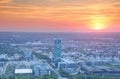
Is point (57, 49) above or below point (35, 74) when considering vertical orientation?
above

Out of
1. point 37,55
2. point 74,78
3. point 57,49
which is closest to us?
point 74,78

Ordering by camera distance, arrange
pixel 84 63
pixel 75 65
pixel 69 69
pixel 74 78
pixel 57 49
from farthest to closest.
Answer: pixel 57 49, pixel 84 63, pixel 75 65, pixel 69 69, pixel 74 78

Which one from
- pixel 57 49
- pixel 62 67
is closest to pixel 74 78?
pixel 62 67

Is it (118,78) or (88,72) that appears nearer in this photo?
(118,78)

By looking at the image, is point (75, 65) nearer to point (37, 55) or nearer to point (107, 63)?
point (107, 63)

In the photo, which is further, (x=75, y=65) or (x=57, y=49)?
(x=57, y=49)

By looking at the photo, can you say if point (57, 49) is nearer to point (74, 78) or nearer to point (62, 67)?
point (62, 67)

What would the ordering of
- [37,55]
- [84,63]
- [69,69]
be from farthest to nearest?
[37,55]
[84,63]
[69,69]

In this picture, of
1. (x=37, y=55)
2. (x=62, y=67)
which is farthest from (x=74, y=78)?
(x=37, y=55)

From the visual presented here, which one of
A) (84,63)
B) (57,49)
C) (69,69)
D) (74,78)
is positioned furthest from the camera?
(57,49)
